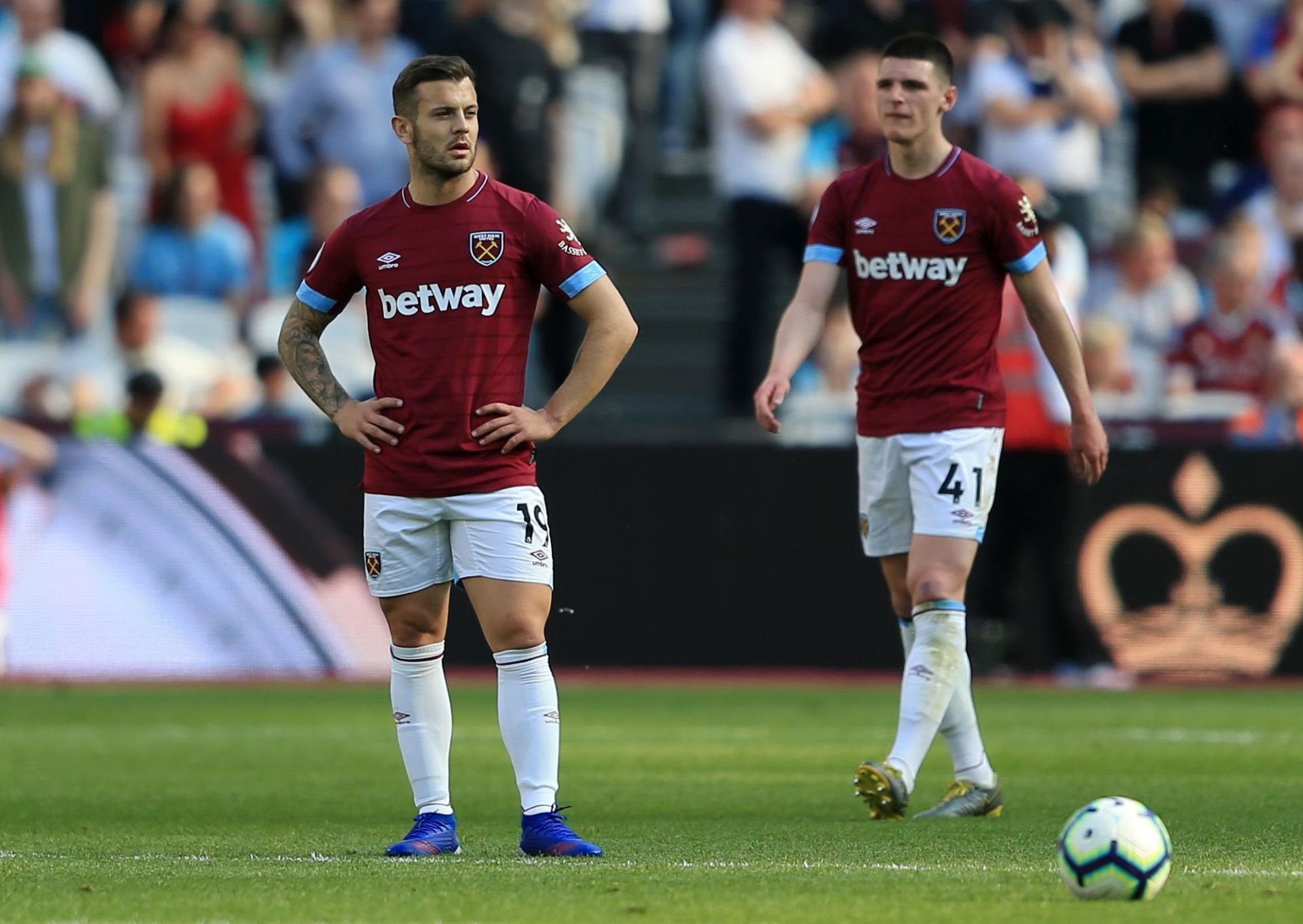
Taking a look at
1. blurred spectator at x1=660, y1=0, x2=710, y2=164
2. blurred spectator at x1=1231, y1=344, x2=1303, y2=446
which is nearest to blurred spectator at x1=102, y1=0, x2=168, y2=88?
blurred spectator at x1=660, y1=0, x2=710, y2=164

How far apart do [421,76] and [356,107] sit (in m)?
11.6

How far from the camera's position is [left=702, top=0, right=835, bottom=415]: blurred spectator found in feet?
54.2

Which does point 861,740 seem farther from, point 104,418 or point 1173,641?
point 104,418

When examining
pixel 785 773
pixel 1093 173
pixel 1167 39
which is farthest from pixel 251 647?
pixel 1167 39

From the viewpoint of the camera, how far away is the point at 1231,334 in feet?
52.8

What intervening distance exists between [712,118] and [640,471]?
3.41 metres

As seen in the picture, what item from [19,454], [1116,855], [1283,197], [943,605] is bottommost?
[1116,855]

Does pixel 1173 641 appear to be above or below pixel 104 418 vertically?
below

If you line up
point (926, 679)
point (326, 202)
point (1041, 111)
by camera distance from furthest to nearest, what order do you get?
point (326, 202), point (1041, 111), point (926, 679)

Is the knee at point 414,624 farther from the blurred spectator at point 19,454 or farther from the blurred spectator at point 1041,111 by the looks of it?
the blurred spectator at point 1041,111

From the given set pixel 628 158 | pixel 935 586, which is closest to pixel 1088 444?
pixel 935 586

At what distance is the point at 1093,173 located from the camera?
1742 centimetres

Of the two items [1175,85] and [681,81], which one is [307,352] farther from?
[1175,85]

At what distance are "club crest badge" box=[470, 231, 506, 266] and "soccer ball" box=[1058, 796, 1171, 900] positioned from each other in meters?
2.33
